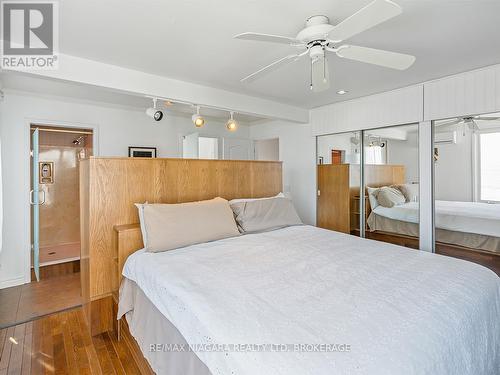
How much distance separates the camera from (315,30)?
Answer: 1.57 metres

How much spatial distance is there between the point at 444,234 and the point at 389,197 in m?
0.70

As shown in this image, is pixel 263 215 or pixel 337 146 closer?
pixel 263 215

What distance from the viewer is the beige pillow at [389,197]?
325 centimetres

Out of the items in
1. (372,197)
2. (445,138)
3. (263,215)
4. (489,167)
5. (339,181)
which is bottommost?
(263,215)

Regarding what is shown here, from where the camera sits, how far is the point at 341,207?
3857 millimetres

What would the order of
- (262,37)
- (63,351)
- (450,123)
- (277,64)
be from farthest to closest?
1. (450,123)
2. (63,351)
3. (277,64)
4. (262,37)

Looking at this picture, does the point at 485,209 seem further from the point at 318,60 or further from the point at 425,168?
the point at 318,60

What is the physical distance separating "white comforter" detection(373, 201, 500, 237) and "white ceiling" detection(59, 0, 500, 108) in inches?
54.9

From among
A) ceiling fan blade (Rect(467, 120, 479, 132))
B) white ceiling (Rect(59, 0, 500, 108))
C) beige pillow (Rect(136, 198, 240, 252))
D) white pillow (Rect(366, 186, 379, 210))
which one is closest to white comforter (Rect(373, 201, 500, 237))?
white pillow (Rect(366, 186, 379, 210))

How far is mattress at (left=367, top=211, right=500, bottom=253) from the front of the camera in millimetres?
2695

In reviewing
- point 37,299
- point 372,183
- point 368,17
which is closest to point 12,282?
point 37,299

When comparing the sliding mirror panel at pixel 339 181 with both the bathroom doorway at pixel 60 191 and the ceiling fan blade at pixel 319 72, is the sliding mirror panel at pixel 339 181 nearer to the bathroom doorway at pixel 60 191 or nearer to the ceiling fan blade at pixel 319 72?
the ceiling fan blade at pixel 319 72

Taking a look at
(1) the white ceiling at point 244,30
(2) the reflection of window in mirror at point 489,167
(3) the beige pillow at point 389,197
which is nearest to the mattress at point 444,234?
(3) the beige pillow at point 389,197

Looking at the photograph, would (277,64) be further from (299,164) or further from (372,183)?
(299,164)
